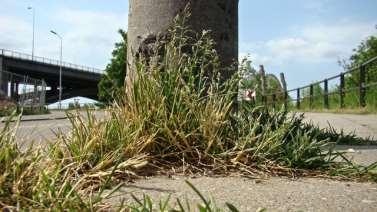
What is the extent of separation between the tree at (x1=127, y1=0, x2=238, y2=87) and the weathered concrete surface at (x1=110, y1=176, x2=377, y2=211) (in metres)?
1.43

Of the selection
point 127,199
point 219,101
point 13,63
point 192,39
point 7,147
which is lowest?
point 127,199

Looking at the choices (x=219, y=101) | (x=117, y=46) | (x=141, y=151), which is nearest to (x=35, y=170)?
(x=141, y=151)

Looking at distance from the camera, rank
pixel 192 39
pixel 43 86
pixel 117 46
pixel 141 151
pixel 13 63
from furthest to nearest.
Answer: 1. pixel 13 63
2. pixel 117 46
3. pixel 43 86
4. pixel 192 39
5. pixel 141 151

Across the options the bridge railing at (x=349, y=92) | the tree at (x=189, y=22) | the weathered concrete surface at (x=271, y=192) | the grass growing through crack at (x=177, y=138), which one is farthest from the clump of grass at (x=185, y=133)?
the bridge railing at (x=349, y=92)

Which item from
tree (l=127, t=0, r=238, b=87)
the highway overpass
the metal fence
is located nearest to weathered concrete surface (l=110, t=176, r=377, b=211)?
tree (l=127, t=0, r=238, b=87)

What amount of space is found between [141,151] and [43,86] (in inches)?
980

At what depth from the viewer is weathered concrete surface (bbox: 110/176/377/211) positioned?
2.65m

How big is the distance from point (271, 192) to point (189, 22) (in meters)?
1.89

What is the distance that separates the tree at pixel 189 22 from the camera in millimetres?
4422

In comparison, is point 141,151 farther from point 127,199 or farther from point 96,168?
point 127,199

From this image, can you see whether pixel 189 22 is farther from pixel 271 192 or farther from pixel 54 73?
pixel 54 73

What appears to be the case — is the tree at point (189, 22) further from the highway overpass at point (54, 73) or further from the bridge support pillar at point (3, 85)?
the highway overpass at point (54, 73)

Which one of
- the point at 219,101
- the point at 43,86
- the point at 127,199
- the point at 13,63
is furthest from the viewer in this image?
the point at 13,63

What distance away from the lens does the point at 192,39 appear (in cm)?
444
